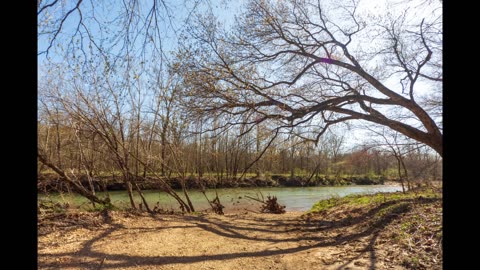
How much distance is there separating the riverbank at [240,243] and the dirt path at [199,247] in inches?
0.6

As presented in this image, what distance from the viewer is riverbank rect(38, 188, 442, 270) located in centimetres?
429

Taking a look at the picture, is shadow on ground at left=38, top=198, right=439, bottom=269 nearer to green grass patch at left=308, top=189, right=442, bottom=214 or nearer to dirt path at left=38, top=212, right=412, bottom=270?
dirt path at left=38, top=212, right=412, bottom=270

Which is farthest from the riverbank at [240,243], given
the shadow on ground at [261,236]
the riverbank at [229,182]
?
the riverbank at [229,182]

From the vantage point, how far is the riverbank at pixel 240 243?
4.29m

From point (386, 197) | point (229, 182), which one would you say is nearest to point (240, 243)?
point (386, 197)

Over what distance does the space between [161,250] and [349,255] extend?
339 centimetres

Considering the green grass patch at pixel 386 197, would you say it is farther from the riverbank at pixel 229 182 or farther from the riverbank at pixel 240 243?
the riverbank at pixel 229 182

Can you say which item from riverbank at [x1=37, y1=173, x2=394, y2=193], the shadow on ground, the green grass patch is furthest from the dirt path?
riverbank at [x1=37, y1=173, x2=394, y2=193]

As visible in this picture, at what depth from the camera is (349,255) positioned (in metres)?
4.79

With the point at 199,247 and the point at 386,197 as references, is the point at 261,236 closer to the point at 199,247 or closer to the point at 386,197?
the point at 199,247

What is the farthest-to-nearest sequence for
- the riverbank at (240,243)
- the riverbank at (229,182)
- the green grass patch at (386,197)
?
the riverbank at (229,182) < the green grass patch at (386,197) < the riverbank at (240,243)
